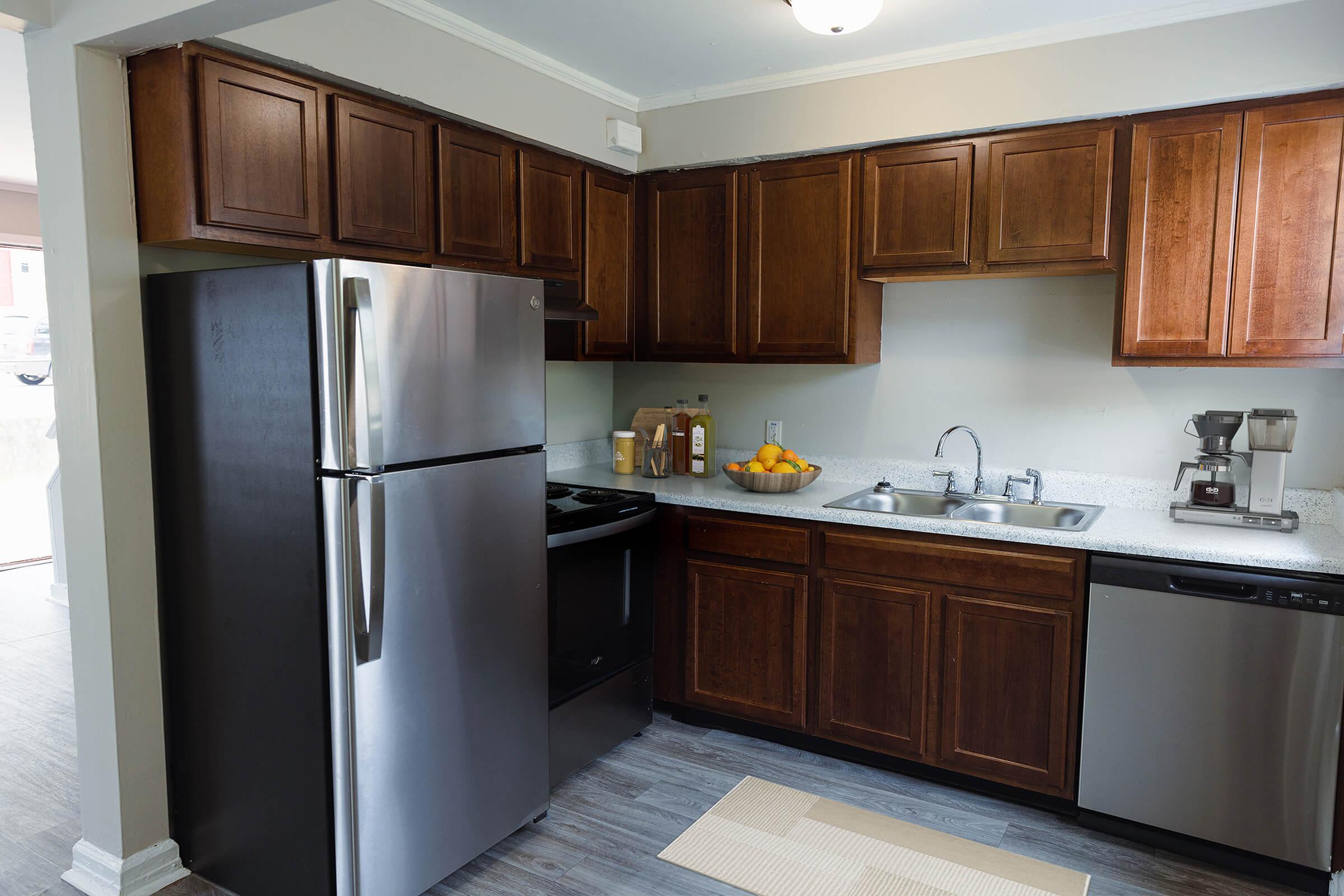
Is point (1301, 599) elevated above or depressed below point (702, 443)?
below

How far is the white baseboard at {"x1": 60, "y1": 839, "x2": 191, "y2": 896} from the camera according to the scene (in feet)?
7.23

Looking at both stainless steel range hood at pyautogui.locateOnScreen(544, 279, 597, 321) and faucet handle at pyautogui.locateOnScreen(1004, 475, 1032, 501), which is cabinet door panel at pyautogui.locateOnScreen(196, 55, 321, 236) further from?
faucet handle at pyautogui.locateOnScreen(1004, 475, 1032, 501)

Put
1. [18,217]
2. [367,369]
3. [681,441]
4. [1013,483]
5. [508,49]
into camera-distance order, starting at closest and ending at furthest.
→ 1. [367,369]
2. [508,49]
3. [1013,483]
4. [681,441]
5. [18,217]

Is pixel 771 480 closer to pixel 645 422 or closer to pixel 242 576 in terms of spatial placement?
pixel 645 422

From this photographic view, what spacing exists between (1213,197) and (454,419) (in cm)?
232

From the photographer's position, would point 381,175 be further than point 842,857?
Yes

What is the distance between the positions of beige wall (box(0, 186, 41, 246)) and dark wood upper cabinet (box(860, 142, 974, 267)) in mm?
5936

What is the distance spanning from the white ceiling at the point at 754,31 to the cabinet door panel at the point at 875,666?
1.84 meters

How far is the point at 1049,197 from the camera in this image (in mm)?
2803

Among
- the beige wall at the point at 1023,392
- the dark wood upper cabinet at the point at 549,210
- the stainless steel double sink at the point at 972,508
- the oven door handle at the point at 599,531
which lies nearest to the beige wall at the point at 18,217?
the dark wood upper cabinet at the point at 549,210

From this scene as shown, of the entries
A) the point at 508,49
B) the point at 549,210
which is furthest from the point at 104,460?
the point at 508,49

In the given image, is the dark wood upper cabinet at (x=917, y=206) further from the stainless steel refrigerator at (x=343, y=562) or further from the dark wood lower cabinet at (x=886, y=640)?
the stainless steel refrigerator at (x=343, y=562)

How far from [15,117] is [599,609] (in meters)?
4.01

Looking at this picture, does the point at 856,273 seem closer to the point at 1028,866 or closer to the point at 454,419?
the point at 454,419
